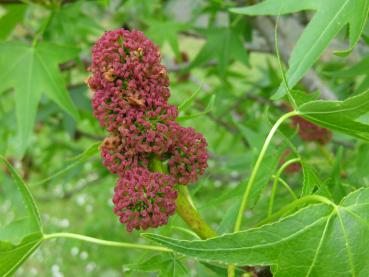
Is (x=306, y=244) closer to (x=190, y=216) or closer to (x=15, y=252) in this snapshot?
(x=190, y=216)

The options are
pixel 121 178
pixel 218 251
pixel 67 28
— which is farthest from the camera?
pixel 67 28

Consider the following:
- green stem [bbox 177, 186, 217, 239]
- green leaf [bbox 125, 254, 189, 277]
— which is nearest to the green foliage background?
green leaf [bbox 125, 254, 189, 277]

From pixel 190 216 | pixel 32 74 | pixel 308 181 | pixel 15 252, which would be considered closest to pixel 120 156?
pixel 190 216

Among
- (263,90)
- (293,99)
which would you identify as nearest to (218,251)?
(293,99)

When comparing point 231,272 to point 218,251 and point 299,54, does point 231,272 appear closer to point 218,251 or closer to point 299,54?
point 218,251

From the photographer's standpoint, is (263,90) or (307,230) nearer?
(307,230)

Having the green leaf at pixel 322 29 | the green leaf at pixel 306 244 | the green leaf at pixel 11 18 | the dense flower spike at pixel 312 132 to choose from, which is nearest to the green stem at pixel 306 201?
the green leaf at pixel 306 244

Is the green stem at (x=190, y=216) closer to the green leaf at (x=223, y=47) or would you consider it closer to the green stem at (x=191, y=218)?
the green stem at (x=191, y=218)
